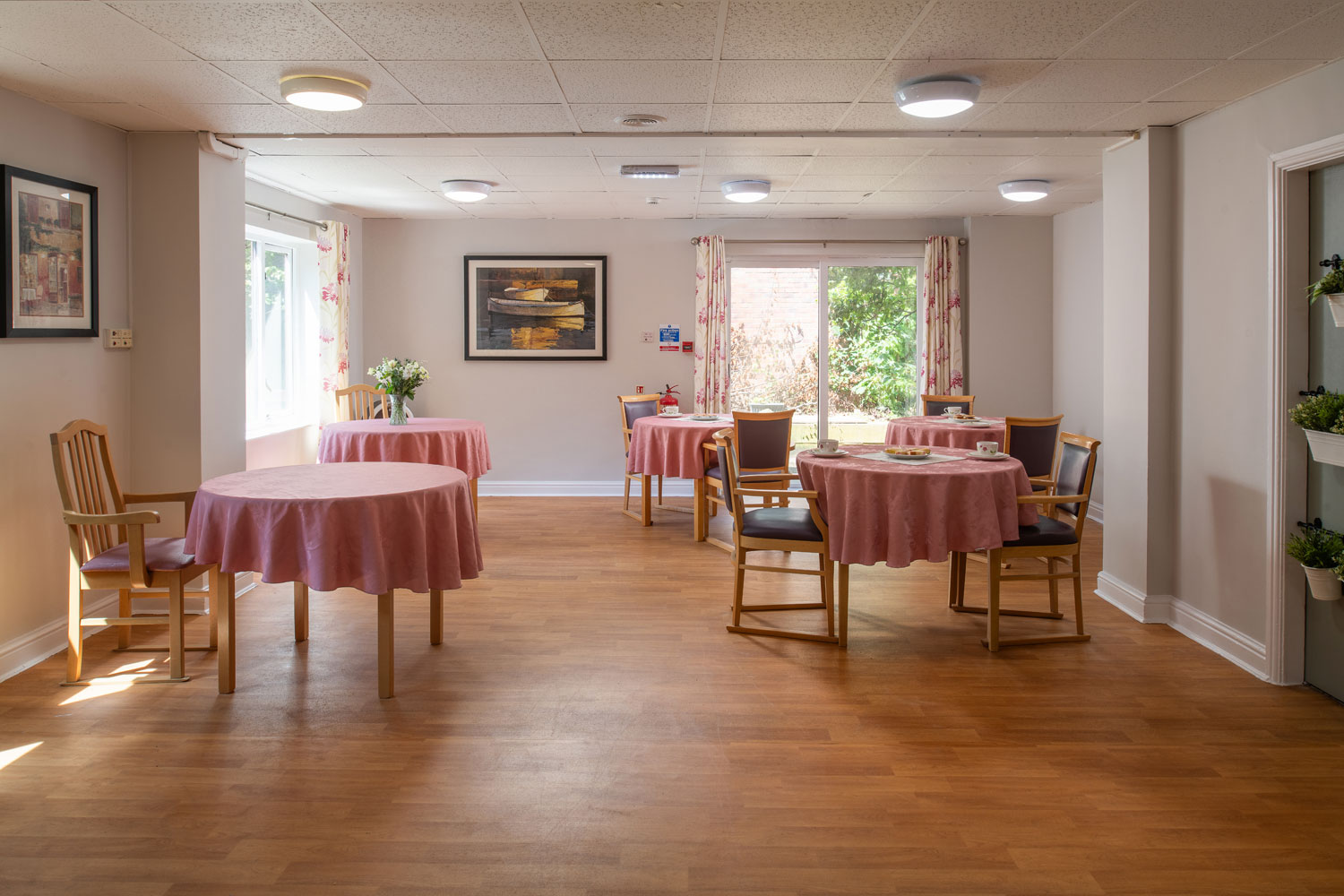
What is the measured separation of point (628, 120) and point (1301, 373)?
319cm

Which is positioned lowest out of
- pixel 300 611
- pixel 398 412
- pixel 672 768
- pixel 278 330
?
pixel 672 768

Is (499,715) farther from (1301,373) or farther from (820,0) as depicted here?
(1301,373)

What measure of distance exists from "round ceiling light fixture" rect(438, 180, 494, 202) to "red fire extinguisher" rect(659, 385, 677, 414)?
2.26 metres

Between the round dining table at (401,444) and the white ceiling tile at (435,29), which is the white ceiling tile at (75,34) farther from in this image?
the round dining table at (401,444)

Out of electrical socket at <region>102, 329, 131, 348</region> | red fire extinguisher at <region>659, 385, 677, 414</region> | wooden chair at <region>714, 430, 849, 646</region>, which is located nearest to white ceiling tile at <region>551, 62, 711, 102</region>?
wooden chair at <region>714, 430, 849, 646</region>

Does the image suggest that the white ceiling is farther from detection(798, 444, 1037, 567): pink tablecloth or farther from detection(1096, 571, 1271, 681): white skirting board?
detection(1096, 571, 1271, 681): white skirting board

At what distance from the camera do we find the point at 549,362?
8.76 meters

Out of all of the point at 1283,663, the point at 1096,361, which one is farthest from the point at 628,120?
the point at 1096,361

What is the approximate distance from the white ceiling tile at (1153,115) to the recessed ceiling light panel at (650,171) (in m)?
2.55

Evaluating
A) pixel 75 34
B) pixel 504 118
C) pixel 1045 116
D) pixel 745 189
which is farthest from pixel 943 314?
pixel 75 34

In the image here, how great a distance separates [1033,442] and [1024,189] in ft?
6.52

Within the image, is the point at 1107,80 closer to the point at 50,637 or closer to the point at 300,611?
the point at 300,611

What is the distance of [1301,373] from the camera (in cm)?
380

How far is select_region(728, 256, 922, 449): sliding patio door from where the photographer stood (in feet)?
28.7
